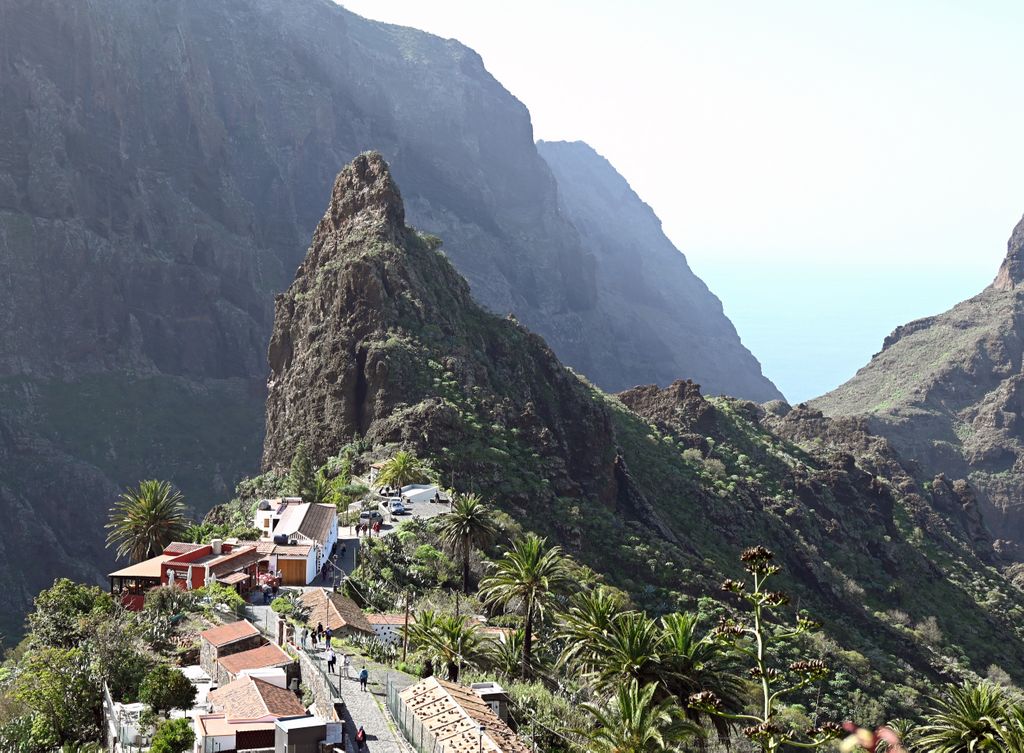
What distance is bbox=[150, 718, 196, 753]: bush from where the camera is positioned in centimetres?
4278

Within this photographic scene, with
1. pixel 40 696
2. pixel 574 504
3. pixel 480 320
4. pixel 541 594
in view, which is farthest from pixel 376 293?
pixel 40 696

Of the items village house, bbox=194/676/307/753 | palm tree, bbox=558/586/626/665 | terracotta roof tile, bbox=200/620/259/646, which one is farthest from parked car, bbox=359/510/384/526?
village house, bbox=194/676/307/753

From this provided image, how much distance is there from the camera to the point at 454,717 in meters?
45.0

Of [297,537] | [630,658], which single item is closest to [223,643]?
[630,658]

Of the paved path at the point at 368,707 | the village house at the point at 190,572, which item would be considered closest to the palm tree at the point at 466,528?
the village house at the point at 190,572

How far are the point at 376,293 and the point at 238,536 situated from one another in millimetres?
44668

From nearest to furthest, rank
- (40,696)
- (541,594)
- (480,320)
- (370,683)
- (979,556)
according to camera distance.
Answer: (40,696) < (370,683) < (541,594) < (480,320) < (979,556)

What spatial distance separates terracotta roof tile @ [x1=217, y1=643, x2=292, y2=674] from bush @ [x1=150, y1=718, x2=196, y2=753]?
6956 millimetres

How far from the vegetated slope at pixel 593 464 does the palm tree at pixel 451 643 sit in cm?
4653

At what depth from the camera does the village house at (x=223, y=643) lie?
55.0 m

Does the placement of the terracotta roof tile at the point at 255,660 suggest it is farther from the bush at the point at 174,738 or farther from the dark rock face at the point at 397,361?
the dark rock face at the point at 397,361

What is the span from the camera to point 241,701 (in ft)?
152

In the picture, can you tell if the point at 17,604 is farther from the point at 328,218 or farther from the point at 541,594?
the point at 541,594

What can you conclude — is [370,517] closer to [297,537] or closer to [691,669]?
[297,537]
